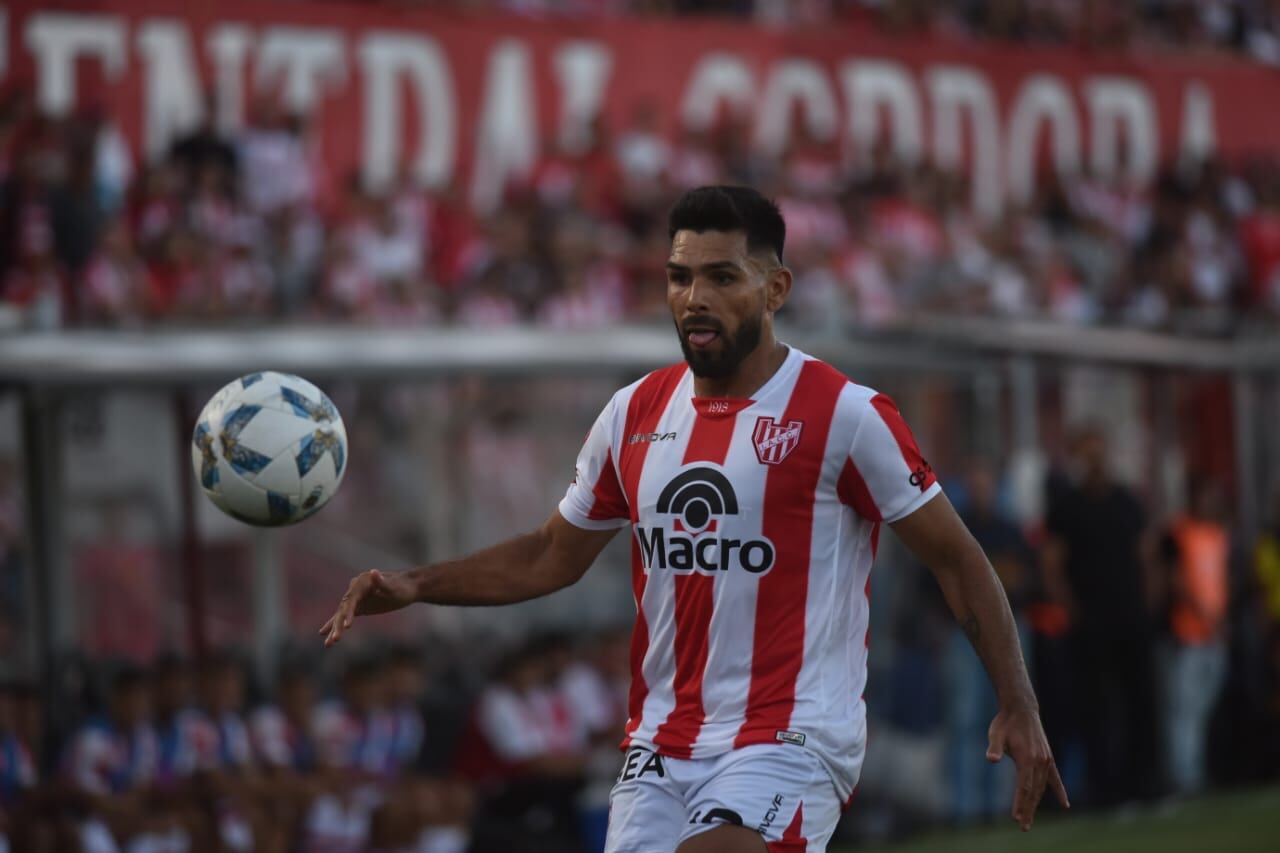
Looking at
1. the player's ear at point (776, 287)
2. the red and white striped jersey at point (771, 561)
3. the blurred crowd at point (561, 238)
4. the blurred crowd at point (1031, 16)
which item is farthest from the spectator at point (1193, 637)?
the player's ear at point (776, 287)

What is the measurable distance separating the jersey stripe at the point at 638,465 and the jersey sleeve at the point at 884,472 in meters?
0.59

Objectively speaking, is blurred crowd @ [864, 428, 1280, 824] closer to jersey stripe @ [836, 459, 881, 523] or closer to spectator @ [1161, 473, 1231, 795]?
spectator @ [1161, 473, 1231, 795]

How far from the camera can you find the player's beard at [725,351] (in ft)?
17.6

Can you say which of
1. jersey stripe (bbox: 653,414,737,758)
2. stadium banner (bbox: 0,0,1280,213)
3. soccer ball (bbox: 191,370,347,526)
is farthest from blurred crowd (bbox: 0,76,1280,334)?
jersey stripe (bbox: 653,414,737,758)

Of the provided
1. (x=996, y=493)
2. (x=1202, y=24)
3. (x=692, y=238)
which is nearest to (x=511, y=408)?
(x=996, y=493)

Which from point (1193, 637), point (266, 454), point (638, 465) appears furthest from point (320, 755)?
point (1193, 637)

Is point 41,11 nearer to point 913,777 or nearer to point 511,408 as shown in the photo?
point 511,408

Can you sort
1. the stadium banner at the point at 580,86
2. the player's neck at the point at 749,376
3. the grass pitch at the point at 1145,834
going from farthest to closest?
1. the stadium banner at the point at 580,86
2. the grass pitch at the point at 1145,834
3. the player's neck at the point at 749,376

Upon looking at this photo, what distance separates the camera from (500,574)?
571 centimetres

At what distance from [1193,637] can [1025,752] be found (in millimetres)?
9117

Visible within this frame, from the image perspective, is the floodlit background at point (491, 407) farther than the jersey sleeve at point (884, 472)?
Yes

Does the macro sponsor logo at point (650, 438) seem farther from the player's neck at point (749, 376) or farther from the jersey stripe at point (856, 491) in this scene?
the jersey stripe at point (856, 491)

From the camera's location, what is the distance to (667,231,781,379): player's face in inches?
210

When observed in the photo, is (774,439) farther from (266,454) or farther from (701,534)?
(266,454)
